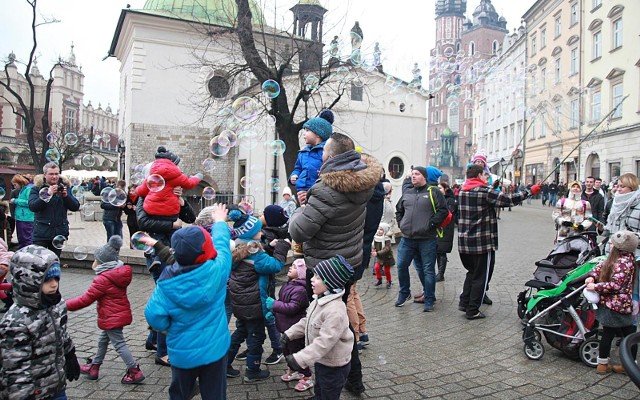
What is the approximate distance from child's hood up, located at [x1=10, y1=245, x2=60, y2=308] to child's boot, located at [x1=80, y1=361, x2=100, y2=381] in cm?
152

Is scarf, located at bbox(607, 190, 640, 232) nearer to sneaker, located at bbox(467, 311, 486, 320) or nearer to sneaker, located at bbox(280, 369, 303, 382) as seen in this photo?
sneaker, located at bbox(467, 311, 486, 320)

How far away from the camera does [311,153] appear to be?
473cm

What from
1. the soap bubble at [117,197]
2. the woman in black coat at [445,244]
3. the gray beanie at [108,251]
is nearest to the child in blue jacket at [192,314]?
the gray beanie at [108,251]

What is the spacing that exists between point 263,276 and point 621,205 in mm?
4812

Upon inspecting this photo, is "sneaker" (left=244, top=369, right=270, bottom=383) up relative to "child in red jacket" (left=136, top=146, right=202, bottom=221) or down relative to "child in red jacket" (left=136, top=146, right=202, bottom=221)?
down

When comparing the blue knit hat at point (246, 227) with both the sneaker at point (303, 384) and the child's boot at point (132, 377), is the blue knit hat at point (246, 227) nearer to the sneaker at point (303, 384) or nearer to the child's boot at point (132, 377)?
the sneaker at point (303, 384)

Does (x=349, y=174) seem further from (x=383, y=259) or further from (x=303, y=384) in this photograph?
(x=383, y=259)

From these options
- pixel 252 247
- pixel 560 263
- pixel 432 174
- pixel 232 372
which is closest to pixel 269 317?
pixel 232 372

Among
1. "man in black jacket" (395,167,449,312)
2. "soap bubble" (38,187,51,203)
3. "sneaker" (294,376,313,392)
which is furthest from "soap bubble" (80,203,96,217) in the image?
"sneaker" (294,376,313,392)

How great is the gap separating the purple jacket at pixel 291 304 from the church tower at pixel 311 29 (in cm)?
1274

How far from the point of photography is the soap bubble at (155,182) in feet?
16.1

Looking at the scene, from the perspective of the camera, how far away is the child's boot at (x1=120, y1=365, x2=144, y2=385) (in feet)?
13.5

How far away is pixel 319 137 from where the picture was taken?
4617 millimetres

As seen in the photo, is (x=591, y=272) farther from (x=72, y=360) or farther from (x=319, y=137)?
(x=72, y=360)
